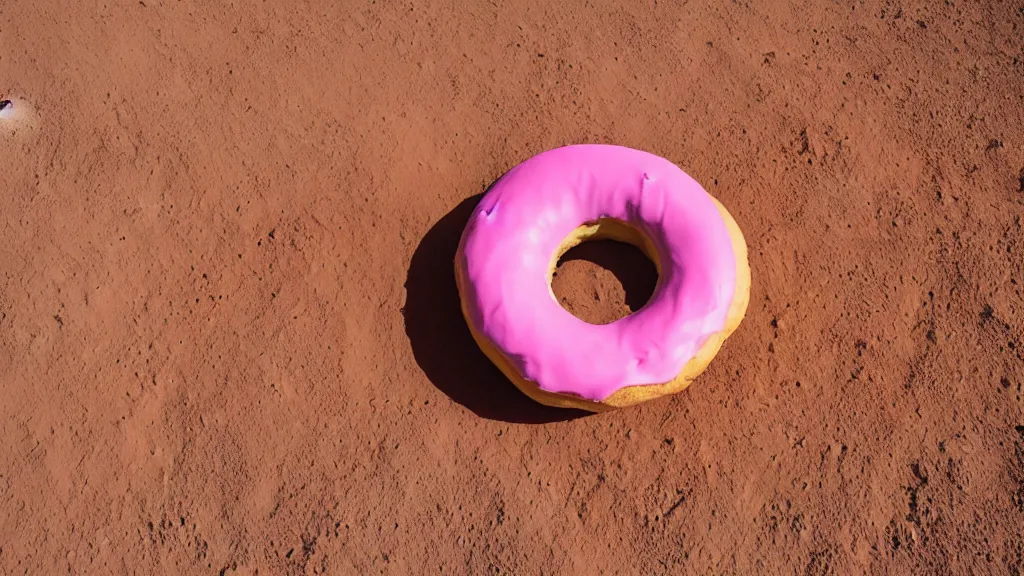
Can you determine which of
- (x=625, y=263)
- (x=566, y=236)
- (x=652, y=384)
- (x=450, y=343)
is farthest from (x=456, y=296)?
(x=652, y=384)

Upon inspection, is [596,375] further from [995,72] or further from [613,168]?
[995,72]

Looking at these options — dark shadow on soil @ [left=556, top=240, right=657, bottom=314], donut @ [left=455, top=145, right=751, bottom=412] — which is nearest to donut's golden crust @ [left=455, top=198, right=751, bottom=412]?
donut @ [left=455, top=145, right=751, bottom=412]

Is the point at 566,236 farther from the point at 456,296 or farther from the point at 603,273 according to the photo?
the point at 456,296

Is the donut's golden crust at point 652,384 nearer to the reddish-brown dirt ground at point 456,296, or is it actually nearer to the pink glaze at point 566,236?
the pink glaze at point 566,236

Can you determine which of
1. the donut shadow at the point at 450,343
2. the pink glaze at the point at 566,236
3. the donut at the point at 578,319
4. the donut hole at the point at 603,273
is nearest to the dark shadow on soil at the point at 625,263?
the donut hole at the point at 603,273

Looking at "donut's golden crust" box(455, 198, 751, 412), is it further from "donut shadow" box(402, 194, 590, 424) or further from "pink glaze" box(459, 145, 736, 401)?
"donut shadow" box(402, 194, 590, 424)

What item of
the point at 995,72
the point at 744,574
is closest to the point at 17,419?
the point at 744,574

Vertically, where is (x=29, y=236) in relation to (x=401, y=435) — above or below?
above
